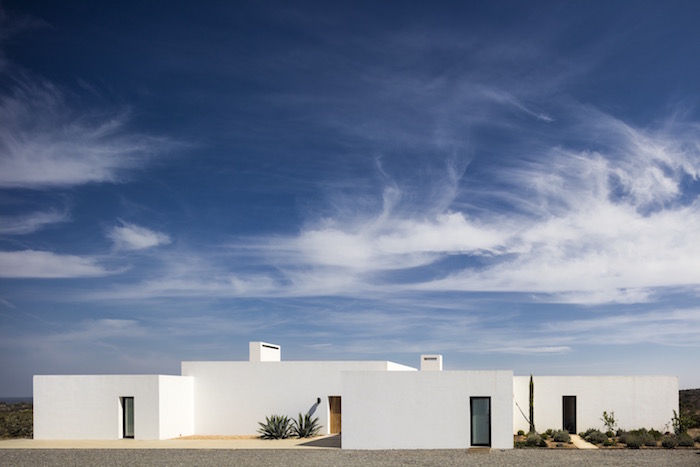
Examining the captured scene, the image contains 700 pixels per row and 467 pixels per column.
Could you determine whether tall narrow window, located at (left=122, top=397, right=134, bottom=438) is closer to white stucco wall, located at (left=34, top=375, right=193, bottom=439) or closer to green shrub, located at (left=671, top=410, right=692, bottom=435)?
white stucco wall, located at (left=34, top=375, right=193, bottom=439)

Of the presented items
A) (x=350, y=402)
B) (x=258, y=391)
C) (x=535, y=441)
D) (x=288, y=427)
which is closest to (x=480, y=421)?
(x=535, y=441)

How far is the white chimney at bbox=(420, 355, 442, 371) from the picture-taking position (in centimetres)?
2712

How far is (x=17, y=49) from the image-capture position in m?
22.0

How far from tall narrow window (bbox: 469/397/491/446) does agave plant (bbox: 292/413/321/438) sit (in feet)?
20.4

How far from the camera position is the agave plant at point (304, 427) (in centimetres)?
2416

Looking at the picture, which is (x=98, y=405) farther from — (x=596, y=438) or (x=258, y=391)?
(x=596, y=438)

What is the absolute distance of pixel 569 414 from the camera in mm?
25891

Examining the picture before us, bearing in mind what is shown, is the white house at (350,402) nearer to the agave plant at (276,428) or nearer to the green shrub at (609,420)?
the green shrub at (609,420)

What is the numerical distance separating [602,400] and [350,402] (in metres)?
9.72

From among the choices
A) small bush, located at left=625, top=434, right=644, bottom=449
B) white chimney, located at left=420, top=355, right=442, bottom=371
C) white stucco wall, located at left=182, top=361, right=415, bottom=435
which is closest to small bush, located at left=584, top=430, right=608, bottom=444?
small bush, located at left=625, top=434, right=644, bottom=449

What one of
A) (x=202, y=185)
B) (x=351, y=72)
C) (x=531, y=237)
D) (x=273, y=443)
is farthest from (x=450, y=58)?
(x=273, y=443)

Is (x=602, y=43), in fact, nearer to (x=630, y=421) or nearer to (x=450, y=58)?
(x=450, y=58)

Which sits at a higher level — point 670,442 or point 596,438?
point 670,442

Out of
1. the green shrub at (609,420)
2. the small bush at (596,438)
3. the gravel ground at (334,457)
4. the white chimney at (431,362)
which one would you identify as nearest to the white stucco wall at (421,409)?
the gravel ground at (334,457)
